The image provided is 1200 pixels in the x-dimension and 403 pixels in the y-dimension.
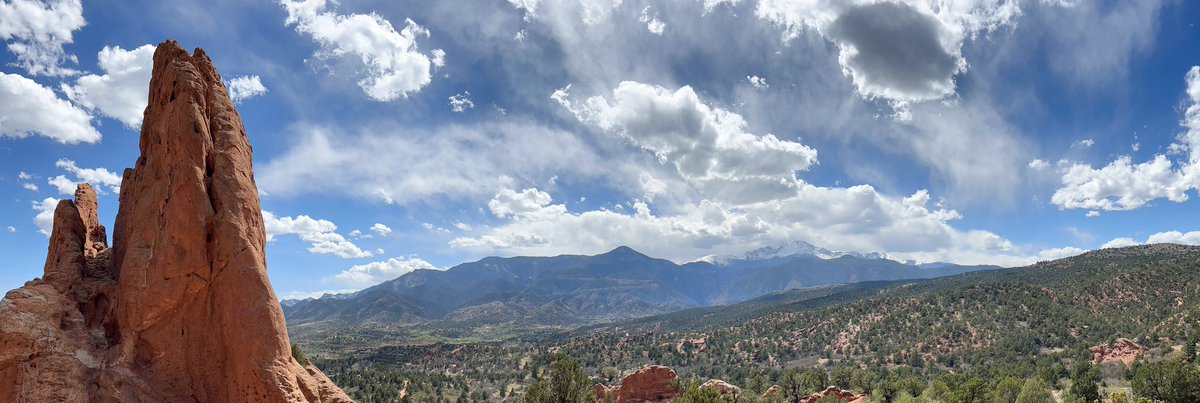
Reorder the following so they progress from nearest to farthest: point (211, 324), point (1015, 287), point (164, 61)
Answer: point (211, 324)
point (164, 61)
point (1015, 287)

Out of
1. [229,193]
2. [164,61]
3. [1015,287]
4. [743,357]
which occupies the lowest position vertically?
[743,357]

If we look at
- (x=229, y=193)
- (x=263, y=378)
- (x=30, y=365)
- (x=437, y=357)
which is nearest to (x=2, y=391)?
(x=30, y=365)

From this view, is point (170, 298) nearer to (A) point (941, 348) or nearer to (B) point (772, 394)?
(B) point (772, 394)

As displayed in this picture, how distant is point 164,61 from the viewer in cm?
2484

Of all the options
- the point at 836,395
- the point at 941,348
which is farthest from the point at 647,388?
the point at 941,348

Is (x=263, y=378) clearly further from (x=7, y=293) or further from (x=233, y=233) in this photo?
(x=7, y=293)

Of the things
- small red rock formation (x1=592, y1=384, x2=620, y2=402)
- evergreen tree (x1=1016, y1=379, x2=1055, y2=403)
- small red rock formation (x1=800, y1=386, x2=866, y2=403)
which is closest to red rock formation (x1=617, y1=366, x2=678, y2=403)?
small red rock formation (x1=592, y1=384, x2=620, y2=402)

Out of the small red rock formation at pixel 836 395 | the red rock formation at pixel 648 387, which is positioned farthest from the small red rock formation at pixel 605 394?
the small red rock formation at pixel 836 395

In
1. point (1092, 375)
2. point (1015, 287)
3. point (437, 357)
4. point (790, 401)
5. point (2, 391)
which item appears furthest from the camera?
point (437, 357)

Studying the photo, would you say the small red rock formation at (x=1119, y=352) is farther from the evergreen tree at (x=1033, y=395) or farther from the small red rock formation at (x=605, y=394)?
the small red rock formation at (x=605, y=394)

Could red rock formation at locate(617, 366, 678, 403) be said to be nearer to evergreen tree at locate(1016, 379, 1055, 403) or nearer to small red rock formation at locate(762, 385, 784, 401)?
small red rock formation at locate(762, 385, 784, 401)

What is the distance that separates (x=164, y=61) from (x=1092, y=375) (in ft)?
326

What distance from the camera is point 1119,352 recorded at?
85.2 meters

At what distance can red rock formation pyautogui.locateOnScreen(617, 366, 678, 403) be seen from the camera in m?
72.7
